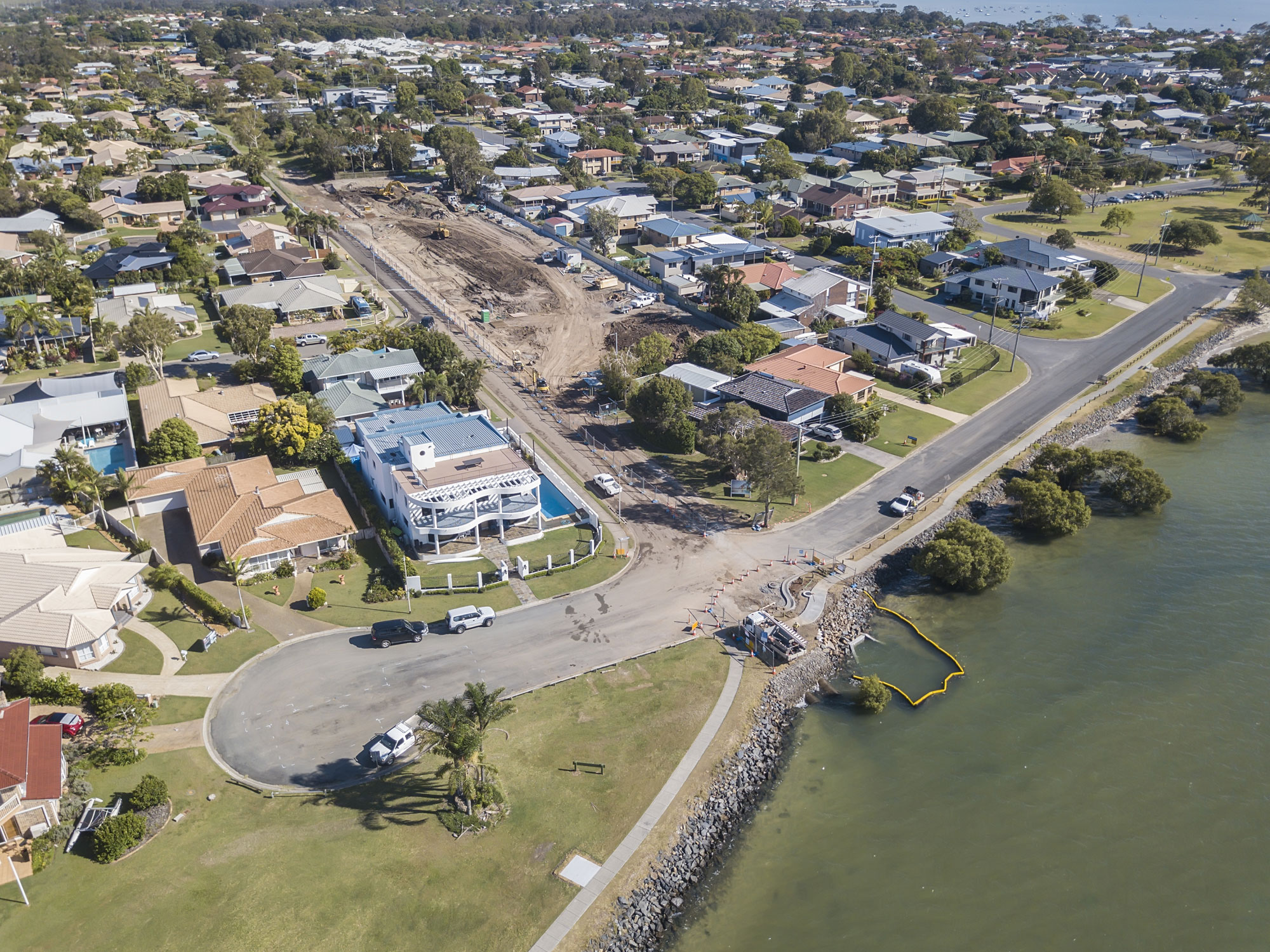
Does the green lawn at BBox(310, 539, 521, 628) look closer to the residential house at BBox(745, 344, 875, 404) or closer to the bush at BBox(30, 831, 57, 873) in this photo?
the bush at BBox(30, 831, 57, 873)

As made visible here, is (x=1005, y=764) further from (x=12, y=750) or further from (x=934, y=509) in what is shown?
(x=12, y=750)

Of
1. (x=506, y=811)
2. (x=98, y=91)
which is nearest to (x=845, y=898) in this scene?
(x=506, y=811)

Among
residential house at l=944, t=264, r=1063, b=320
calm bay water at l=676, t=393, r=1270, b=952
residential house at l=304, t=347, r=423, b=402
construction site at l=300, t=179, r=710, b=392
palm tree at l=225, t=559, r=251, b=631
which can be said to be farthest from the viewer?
residential house at l=944, t=264, r=1063, b=320

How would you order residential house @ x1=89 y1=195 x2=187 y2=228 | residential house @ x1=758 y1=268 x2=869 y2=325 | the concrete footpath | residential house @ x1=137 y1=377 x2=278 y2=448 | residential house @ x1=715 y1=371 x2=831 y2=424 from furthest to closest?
residential house @ x1=89 y1=195 x2=187 y2=228 → residential house @ x1=758 y1=268 x2=869 y2=325 → residential house @ x1=715 y1=371 x2=831 y2=424 → residential house @ x1=137 y1=377 x2=278 y2=448 → the concrete footpath

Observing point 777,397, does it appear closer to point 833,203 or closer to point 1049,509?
point 1049,509

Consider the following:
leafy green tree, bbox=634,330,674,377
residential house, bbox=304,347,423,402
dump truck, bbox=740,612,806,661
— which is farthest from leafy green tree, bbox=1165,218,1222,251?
residential house, bbox=304,347,423,402

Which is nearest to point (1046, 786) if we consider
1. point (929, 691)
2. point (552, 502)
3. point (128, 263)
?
point (929, 691)
